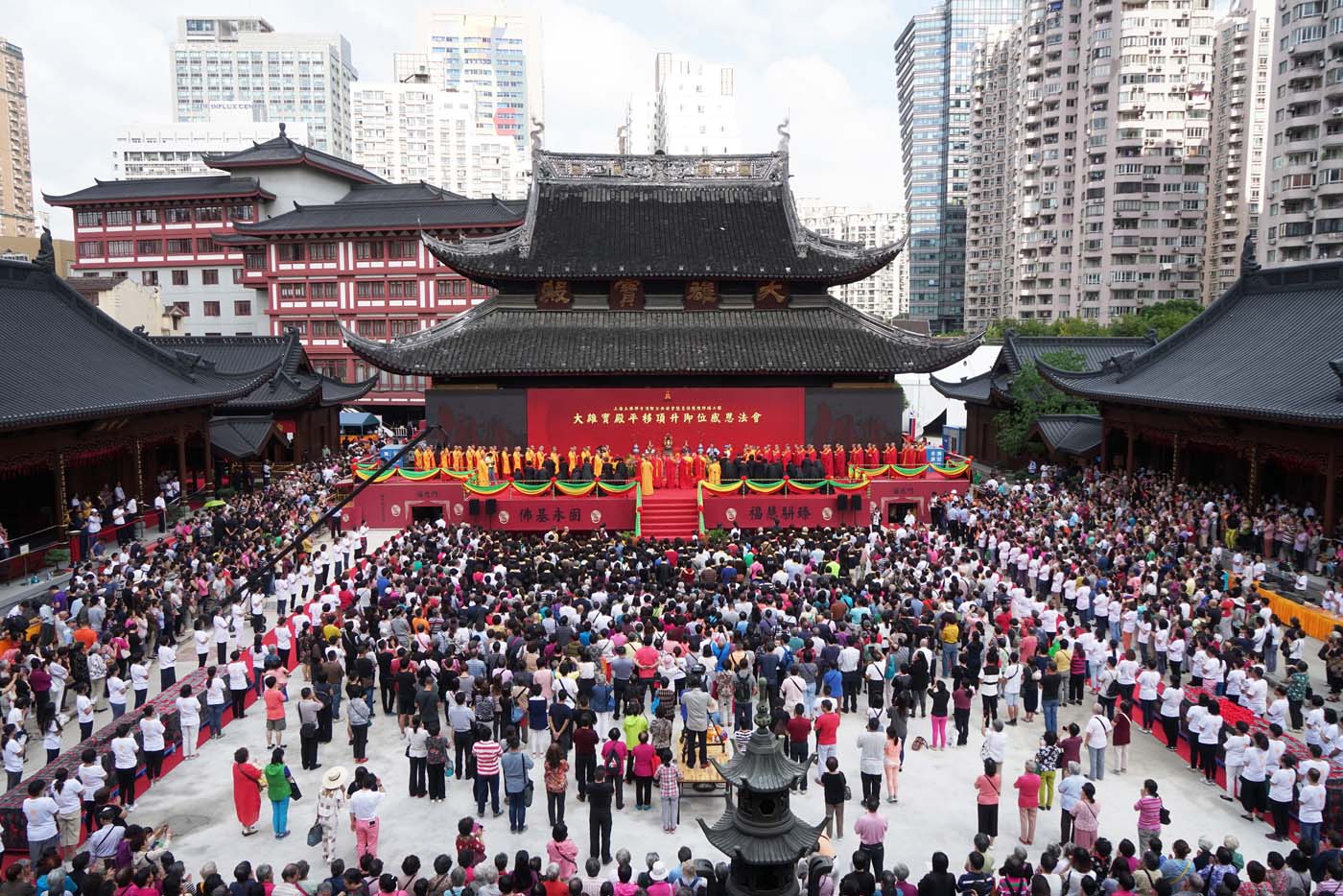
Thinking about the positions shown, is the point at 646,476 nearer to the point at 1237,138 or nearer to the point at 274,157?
the point at 274,157

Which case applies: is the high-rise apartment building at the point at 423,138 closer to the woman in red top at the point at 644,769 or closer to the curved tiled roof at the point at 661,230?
the curved tiled roof at the point at 661,230

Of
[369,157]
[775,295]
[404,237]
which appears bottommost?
[775,295]

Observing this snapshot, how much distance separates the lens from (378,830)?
37.5 ft

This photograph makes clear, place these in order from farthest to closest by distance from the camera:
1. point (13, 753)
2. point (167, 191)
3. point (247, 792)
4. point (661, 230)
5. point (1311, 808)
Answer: point (167, 191), point (661, 230), point (13, 753), point (247, 792), point (1311, 808)

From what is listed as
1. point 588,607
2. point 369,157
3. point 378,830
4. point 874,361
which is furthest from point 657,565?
point 369,157

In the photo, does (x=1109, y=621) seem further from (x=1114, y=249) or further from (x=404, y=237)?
(x=1114, y=249)

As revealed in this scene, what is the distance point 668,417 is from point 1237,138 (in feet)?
250

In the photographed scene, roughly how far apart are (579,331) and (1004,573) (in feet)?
58.4

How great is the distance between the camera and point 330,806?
10.4 m

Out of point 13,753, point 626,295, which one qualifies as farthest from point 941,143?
point 13,753

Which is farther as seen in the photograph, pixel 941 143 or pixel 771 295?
pixel 941 143

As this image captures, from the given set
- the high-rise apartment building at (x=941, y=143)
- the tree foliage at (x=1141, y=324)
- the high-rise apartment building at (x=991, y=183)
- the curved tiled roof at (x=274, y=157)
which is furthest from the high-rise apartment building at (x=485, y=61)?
the tree foliage at (x=1141, y=324)

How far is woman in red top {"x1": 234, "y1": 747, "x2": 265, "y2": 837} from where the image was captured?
10.9 metres

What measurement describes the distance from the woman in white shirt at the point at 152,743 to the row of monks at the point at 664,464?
1627 cm
